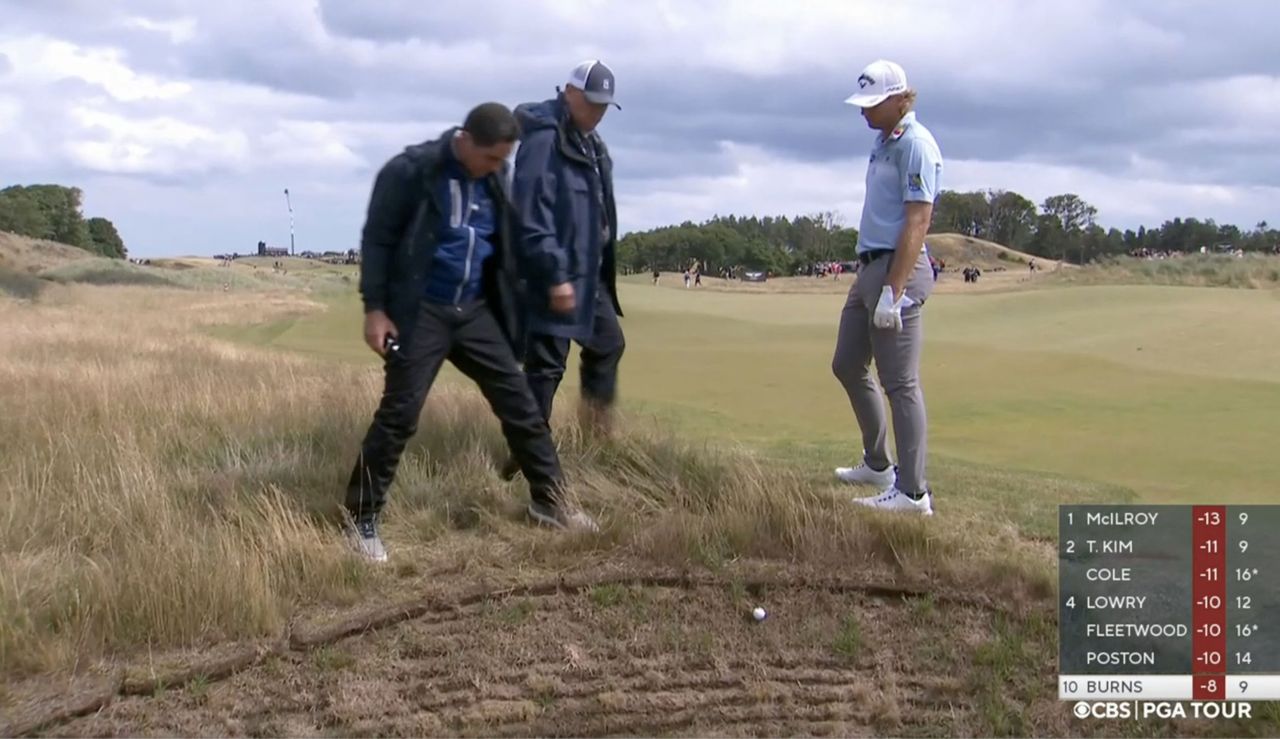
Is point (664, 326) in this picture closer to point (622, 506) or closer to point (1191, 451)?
point (1191, 451)

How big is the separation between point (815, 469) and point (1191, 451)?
8.43 feet

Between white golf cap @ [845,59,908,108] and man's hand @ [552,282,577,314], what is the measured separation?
1520 mm

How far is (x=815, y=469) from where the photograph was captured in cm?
676

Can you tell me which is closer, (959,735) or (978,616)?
(959,735)

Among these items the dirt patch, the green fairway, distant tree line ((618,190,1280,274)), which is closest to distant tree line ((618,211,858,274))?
distant tree line ((618,190,1280,274))

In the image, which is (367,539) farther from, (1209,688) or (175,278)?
(175,278)

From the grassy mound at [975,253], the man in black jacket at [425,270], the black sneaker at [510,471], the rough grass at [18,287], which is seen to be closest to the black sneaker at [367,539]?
the man in black jacket at [425,270]

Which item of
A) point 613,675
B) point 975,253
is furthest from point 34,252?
point 613,675

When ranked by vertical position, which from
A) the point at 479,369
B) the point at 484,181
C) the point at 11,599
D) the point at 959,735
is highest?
the point at 484,181

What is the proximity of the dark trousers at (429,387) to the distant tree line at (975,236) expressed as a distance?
79.5m

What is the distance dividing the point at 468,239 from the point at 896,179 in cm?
198

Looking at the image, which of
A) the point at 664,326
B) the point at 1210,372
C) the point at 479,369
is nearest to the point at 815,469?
the point at 479,369

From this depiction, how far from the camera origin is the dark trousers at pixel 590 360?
5.96 m

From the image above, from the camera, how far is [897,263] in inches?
215
